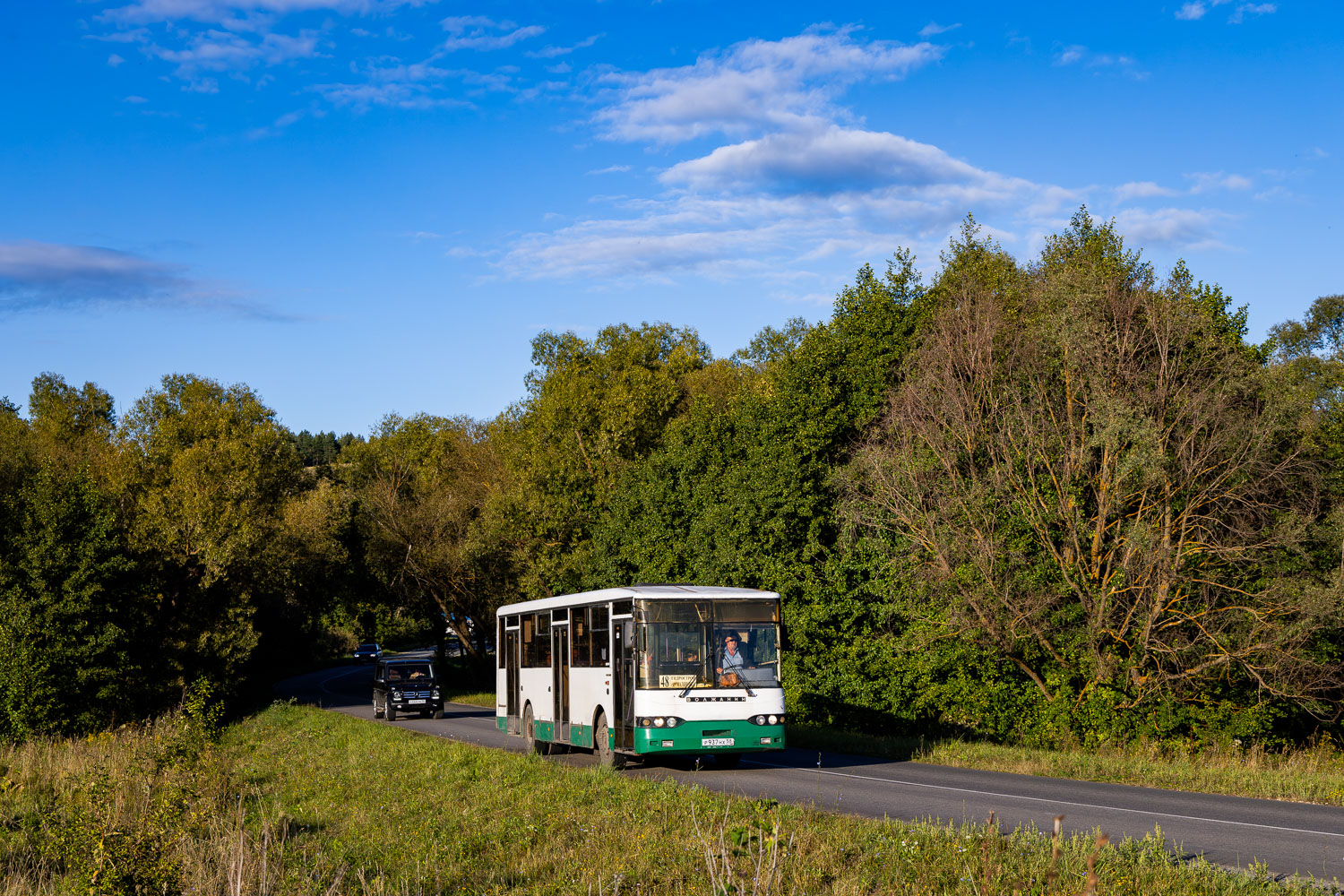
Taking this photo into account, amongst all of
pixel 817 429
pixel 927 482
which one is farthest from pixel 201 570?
pixel 927 482

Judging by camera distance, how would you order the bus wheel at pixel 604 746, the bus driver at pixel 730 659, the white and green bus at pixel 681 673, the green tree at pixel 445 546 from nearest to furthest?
1. the white and green bus at pixel 681 673
2. the bus driver at pixel 730 659
3. the bus wheel at pixel 604 746
4. the green tree at pixel 445 546

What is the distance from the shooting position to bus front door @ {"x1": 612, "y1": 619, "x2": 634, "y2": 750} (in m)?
18.2

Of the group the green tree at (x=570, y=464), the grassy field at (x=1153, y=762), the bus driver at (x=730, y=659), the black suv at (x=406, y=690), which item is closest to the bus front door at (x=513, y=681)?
the grassy field at (x=1153, y=762)

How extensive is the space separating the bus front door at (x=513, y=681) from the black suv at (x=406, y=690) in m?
11.7

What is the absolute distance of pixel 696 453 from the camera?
127 ft

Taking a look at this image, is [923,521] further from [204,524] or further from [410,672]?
[204,524]

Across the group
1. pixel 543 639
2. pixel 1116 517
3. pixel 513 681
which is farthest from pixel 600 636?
pixel 1116 517

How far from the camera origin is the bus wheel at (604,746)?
737 inches

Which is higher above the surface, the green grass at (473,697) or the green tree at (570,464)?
the green tree at (570,464)

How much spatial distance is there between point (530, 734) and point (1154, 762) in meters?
12.3

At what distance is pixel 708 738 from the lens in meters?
18.0

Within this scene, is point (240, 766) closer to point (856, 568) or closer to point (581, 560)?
point (856, 568)

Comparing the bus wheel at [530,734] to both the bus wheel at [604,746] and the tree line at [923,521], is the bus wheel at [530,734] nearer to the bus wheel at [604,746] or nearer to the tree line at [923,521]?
the bus wheel at [604,746]

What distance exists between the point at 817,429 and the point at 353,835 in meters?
21.0
